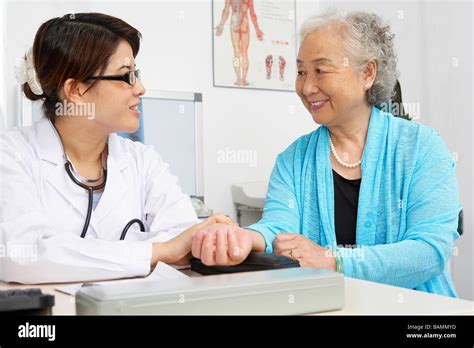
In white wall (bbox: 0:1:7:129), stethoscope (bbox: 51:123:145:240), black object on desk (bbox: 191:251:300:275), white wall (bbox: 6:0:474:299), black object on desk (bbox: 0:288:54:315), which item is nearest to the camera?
black object on desk (bbox: 0:288:54:315)

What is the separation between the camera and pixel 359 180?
1847 mm

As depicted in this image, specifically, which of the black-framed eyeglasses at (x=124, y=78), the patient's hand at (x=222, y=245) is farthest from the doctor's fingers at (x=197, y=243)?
the black-framed eyeglasses at (x=124, y=78)

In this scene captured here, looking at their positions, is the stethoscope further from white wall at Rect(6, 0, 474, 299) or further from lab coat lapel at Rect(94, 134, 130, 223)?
white wall at Rect(6, 0, 474, 299)

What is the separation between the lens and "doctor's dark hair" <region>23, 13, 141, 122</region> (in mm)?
1696

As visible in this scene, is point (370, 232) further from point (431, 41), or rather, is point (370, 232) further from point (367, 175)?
point (431, 41)

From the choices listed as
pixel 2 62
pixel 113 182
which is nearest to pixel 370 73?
pixel 113 182

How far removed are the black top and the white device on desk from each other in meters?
1.00

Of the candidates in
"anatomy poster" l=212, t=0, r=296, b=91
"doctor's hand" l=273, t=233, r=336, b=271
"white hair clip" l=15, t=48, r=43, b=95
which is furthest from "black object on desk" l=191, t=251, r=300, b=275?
"anatomy poster" l=212, t=0, r=296, b=91

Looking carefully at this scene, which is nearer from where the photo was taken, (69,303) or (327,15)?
(69,303)

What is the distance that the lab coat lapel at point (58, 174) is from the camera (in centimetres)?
154

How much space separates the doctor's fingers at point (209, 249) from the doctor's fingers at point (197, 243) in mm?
18
